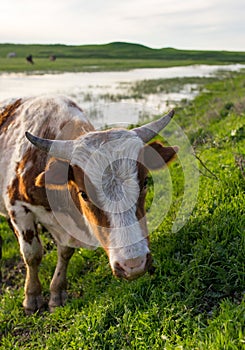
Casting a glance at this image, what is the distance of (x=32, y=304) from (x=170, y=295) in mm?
1722

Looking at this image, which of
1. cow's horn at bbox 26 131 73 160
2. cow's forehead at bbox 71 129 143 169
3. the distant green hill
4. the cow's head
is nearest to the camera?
the cow's head

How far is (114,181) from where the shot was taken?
328cm

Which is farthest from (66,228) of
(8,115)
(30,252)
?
(8,115)

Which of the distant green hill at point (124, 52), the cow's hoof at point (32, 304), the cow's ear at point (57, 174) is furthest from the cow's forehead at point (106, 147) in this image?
the distant green hill at point (124, 52)

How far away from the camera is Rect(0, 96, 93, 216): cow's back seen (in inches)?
166

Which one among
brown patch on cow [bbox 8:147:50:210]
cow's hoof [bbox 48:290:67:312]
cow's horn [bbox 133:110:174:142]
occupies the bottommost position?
cow's hoof [bbox 48:290:67:312]

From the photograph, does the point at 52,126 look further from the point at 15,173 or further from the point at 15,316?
the point at 15,316

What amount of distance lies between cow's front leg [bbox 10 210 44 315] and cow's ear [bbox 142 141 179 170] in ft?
4.47

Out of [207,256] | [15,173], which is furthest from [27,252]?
[207,256]

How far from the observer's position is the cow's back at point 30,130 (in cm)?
423

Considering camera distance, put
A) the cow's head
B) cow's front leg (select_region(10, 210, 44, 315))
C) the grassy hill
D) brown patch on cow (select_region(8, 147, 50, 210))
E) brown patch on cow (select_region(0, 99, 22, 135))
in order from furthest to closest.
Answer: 1. the grassy hill
2. brown patch on cow (select_region(0, 99, 22, 135))
3. cow's front leg (select_region(10, 210, 44, 315))
4. brown patch on cow (select_region(8, 147, 50, 210))
5. the cow's head

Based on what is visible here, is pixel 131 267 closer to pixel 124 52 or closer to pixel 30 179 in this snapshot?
pixel 30 179

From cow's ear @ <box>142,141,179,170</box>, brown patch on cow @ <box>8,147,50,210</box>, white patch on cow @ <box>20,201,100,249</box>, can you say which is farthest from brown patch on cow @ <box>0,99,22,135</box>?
cow's ear @ <box>142,141,179,170</box>

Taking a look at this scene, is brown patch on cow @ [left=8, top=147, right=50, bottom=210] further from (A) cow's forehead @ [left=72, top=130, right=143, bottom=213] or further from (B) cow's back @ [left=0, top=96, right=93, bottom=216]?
(A) cow's forehead @ [left=72, top=130, right=143, bottom=213]
